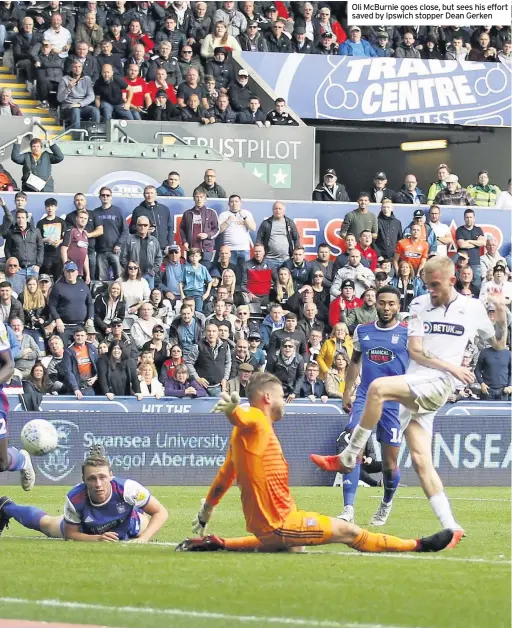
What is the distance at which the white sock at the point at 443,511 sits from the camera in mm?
9945

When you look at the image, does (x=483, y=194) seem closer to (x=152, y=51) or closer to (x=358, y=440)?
(x=152, y=51)

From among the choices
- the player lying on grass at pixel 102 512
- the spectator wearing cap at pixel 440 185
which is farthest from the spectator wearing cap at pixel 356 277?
the player lying on grass at pixel 102 512

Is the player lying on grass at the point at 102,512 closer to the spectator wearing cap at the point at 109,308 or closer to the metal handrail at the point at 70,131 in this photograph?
the spectator wearing cap at the point at 109,308

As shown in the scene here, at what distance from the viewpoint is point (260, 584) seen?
304 inches

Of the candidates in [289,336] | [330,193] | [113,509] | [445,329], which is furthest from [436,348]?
[330,193]

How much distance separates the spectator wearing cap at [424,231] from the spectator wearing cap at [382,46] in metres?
7.12

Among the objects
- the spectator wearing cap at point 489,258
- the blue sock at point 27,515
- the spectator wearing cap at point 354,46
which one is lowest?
the blue sock at point 27,515

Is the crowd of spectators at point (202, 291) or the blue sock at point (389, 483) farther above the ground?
the crowd of spectators at point (202, 291)

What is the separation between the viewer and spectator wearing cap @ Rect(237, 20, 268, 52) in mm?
28703

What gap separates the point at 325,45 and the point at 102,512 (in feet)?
69.4

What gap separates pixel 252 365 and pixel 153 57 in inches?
326

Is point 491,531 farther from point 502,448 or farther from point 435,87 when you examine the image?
point 435,87

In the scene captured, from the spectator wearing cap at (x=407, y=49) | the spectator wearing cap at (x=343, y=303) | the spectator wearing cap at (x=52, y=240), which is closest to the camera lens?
the spectator wearing cap at (x=52, y=240)

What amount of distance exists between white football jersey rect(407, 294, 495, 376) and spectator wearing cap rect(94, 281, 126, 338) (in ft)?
36.1
